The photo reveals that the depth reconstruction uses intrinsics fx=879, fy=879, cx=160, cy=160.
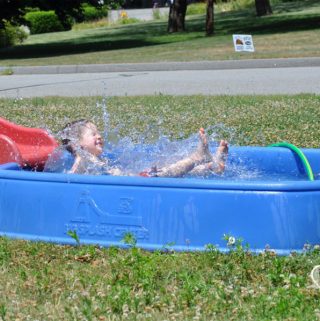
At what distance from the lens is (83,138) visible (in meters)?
6.02

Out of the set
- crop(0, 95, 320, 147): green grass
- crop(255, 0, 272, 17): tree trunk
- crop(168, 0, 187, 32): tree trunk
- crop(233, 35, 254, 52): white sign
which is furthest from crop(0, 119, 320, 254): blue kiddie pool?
crop(255, 0, 272, 17): tree trunk

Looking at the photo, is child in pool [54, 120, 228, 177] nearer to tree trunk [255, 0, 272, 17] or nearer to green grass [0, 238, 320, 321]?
green grass [0, 238, 320, 321]

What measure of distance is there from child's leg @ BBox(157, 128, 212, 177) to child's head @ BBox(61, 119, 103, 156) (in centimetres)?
47

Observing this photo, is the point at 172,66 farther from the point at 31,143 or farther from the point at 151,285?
the point at 151,285

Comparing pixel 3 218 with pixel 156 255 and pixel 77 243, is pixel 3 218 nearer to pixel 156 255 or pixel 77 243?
pixel 77 243

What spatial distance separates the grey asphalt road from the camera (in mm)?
13977

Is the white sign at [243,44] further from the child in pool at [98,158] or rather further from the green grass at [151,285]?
the green grass at [151,285]

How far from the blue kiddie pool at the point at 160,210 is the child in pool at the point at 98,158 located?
0.70 meters

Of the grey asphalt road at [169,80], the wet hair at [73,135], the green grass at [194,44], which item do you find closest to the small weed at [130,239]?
the wet hair at [73,135]

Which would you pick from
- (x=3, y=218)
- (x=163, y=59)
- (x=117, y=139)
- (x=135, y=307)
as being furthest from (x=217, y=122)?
(x=163, y=59)

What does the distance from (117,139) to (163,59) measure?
1294 centimetres

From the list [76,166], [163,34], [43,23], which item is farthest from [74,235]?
[43,23]

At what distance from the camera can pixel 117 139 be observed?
7230 mm

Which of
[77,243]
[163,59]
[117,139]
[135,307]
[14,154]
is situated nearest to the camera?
[135,307]
